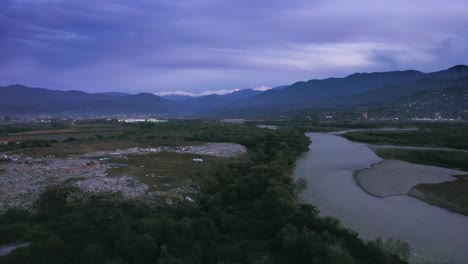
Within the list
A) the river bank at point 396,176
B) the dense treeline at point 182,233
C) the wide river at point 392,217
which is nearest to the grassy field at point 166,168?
the dense treeline at point 182,233

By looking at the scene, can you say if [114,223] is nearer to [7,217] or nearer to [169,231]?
[169,231]

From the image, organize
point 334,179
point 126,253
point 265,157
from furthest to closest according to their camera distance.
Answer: point 265,157, point 334,179, point 126,253

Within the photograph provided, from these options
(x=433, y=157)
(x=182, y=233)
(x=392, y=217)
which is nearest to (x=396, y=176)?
(x=433, y=157)

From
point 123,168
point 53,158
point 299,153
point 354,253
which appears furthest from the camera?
point 299,153

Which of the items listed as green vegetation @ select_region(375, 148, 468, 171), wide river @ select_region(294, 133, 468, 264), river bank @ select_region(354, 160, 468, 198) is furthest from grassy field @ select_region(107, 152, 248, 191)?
green vegetation @ select_region(375, 148, 468, 171)

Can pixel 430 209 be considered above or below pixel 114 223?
below

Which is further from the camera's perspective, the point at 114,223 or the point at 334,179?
the point at 334,179

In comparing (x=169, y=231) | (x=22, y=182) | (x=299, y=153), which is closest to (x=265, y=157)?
(x=299, y=153)

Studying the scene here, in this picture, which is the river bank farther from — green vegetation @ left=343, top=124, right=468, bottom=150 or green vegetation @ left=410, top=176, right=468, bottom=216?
green vegetation @ left=343, top=124, right=468, bottom=150
